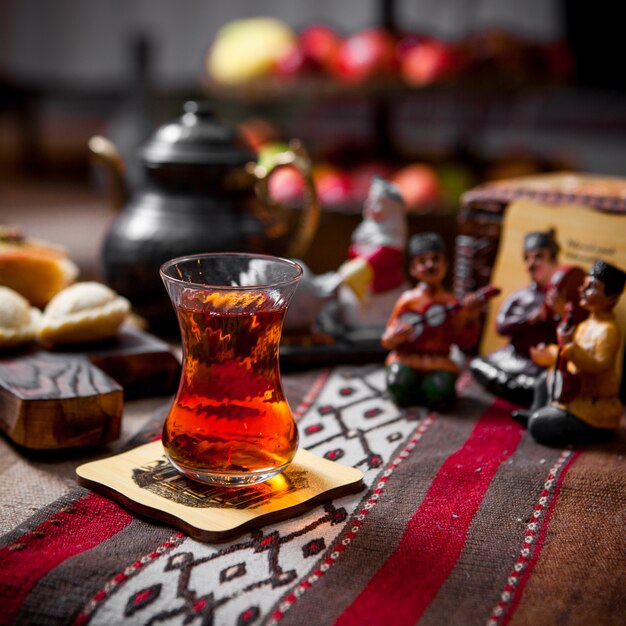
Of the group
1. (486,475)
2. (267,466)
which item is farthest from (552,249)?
(267,466)

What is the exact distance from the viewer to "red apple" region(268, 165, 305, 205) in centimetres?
167

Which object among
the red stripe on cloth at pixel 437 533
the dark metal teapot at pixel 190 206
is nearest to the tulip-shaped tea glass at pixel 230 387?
the red stripe on cloth at pixel 437 533

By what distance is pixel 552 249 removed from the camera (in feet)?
3.10

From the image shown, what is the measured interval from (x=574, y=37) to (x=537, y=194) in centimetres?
146

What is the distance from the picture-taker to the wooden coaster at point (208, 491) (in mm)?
684

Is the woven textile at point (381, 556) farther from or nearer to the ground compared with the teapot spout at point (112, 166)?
nearer to the ground

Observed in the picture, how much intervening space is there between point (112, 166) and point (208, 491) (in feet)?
2.19

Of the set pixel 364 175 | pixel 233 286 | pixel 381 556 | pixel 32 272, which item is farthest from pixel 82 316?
pixel 364 175

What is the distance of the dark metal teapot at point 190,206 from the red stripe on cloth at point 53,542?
1.63 ft

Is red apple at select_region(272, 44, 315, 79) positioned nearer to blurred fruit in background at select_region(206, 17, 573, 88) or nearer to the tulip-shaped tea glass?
blurred fruit in background at select_region(206, 17, 573, 88)

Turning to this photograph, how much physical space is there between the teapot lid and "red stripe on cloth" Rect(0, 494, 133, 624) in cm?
58

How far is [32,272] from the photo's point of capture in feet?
3.77

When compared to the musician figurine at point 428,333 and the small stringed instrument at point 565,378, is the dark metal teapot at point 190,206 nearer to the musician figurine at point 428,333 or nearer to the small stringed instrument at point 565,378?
the musician figurine at point 428,333

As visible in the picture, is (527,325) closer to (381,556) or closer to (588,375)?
(588,375)
